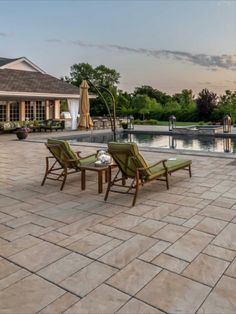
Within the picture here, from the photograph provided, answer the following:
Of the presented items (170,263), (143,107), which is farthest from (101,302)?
(143,107)

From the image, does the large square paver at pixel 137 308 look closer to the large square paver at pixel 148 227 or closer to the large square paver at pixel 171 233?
the large square paver at pixel 171 233

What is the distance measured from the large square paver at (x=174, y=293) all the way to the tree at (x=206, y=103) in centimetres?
2776

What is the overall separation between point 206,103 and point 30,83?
16.1 meters

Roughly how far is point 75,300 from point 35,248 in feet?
3.56

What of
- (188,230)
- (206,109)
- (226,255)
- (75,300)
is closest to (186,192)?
(188,230)

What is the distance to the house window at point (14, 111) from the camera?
69.6 ft

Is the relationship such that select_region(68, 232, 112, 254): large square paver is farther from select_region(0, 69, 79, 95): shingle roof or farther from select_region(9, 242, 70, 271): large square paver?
select_region(0, 69, 79, 95): shingle roof

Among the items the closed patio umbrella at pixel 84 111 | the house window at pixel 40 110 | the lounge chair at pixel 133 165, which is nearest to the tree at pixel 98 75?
the house window at pixel 40 110

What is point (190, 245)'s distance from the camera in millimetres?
3369

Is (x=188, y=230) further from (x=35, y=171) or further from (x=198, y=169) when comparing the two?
(x=35, y=171)

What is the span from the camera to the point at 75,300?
2.42 metres

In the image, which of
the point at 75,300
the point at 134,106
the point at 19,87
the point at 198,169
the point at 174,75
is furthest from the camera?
the point at 134,106

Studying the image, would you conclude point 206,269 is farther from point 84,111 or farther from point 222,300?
point 84,111

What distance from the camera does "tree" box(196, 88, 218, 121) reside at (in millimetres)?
28703
